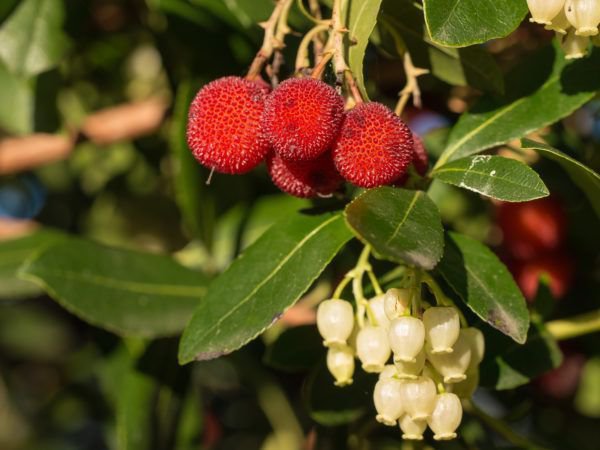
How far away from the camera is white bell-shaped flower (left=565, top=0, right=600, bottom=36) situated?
3.03 feet

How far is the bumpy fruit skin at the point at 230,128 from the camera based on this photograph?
1021 mm

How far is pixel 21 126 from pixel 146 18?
13.2 inches

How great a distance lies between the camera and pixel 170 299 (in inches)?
58.1

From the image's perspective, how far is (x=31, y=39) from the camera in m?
Result: 1.55

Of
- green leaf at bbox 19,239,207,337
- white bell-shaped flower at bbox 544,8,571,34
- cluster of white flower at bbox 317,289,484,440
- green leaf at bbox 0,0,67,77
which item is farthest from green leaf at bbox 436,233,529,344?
green leaf at bbox 0,0,67,77

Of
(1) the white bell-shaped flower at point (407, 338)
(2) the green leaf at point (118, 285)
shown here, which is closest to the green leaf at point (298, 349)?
(2) the green leaf at point (118, 285)

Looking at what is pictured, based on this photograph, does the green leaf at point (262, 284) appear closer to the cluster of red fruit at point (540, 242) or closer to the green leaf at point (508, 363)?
the green leaf at point (508, 363)

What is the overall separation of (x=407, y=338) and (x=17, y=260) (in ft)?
3.06

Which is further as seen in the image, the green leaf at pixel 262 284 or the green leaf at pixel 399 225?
the green leaf at pixel 262 284

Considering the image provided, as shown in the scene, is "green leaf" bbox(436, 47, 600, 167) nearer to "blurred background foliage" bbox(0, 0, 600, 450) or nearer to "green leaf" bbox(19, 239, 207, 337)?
"blurred background foliage" bbox(0, 0, 600, 450)

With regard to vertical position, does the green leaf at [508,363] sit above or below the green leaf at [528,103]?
below

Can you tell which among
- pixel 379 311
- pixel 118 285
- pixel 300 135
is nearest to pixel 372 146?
pixel 300 135

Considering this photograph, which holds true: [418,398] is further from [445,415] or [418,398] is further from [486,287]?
[486,287]

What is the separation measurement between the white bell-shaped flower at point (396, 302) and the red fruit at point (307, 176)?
0.14m
